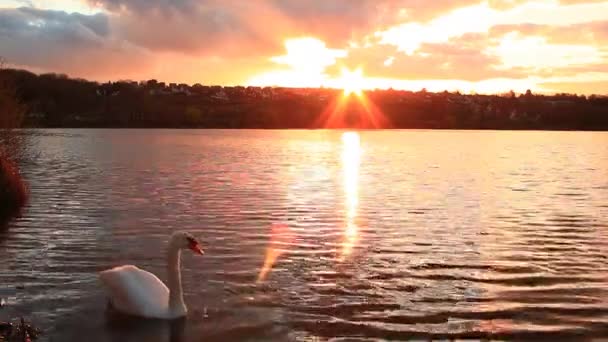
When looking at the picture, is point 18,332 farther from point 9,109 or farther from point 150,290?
point 9,109

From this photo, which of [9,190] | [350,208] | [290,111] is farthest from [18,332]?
[290,111]

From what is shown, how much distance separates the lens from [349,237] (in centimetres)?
2036

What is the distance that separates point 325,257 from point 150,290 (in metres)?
5.72

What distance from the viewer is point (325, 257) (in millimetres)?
17250

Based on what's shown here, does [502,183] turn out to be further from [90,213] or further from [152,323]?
[152,323]

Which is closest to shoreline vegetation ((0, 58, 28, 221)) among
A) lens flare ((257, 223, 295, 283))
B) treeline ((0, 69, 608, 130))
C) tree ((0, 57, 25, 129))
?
tree ((0, 57, 25, 129))

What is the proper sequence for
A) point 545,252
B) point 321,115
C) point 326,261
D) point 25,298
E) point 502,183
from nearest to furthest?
point 25,298
point 326,261
point 545,252
point 502,183
point 321,115

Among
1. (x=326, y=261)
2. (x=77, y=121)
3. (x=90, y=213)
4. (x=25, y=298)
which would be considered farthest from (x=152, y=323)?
(x=77, y=121)

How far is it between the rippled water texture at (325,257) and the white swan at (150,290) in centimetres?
30

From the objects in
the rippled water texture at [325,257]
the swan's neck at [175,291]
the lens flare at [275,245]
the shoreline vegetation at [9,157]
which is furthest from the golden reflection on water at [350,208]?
the shoreline vegetation at [9,157]

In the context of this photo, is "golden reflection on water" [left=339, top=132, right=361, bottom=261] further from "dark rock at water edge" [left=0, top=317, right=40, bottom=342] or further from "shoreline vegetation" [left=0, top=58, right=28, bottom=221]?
"shoreline vegetation" [left=0, top=58, right=28, bottom=221]

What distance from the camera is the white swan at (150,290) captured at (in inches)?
476

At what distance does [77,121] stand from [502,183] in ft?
426

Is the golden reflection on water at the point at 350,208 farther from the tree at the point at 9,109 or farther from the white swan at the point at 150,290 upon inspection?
the tree at the point at 9,109
